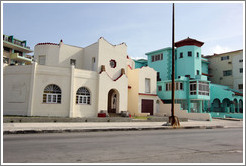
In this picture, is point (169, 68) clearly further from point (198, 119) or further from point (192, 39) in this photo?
point (198, 119)

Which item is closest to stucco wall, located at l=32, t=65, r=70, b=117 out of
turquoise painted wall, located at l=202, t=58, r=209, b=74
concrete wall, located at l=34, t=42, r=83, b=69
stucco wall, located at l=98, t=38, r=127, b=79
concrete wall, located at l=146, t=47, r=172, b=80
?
concrete wall, located at l=34, t=42, r=83, b=69

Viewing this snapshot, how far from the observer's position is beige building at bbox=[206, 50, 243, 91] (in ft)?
146

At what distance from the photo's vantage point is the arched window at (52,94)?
23.2m

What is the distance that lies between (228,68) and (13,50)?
4503 cm

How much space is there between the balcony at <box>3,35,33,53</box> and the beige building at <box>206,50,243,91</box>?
133 feet

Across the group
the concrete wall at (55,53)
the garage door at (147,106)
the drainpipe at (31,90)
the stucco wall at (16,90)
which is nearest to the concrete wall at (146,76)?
Answer: the garage door at (147,106)

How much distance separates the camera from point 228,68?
4634 centimetres

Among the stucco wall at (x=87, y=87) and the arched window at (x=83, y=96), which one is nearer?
the stucco wall at (x=87, y=87)

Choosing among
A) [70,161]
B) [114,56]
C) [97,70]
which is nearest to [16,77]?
[97,70]

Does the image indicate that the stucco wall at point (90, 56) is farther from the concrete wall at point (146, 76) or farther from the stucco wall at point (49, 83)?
the concrete wall at point (146, 76)

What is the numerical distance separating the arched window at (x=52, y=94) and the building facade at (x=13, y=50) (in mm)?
25971

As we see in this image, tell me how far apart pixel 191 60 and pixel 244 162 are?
33.5 m

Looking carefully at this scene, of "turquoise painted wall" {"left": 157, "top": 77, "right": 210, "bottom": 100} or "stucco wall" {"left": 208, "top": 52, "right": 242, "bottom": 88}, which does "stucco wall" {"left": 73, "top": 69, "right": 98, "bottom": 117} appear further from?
"stucco wall" {"left": 208, "top": 52, "right": 242, "bottom": 88}

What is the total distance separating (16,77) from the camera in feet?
74.9
